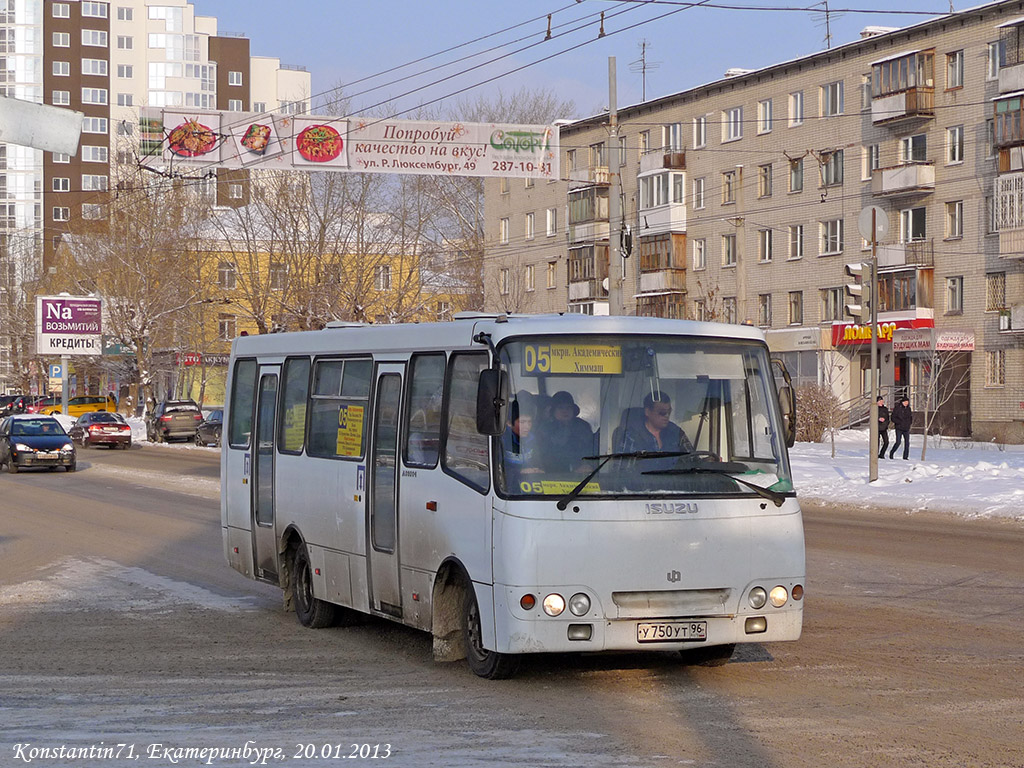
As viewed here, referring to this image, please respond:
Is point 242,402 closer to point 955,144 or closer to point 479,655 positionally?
point 479,655

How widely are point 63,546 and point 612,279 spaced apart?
1222 centimetres

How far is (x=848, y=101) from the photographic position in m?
58.5

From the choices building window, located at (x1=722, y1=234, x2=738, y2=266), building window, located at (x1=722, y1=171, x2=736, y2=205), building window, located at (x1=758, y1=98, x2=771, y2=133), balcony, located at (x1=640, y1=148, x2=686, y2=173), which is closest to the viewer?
building window, located at (x1=758, y1=98, x2=771, y2=133)

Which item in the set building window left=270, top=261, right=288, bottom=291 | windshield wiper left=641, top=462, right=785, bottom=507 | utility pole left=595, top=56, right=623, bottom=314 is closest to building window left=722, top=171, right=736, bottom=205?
building window left=270, top=261, right=288, bottom=291

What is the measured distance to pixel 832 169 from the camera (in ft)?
194

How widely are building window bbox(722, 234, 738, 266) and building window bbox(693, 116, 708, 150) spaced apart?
428 cm

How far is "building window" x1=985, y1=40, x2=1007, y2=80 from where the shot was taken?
171 ft

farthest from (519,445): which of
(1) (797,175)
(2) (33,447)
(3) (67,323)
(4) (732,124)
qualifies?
(3) (67,323)

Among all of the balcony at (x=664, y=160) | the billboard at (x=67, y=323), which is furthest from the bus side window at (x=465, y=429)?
the billboard at (x=67, y=323)

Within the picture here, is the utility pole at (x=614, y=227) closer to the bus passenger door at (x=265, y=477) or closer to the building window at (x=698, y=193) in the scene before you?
the bus passenger door at (x=265, y=477)

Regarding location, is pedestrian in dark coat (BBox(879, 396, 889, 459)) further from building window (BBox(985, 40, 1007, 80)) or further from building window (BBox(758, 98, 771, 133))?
building window (BBox(758, 98, 771, 133))

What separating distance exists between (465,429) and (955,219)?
160ft

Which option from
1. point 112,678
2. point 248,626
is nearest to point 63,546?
point 248,626

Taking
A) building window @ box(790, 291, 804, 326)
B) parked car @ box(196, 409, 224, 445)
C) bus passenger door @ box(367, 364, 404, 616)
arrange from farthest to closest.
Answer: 1. building window @ box(790, 291, 804, 326)
2. parked car @ box(196, 409, 224, 445)
3. bus passenger door @ box(367, 364, 404, 616)
